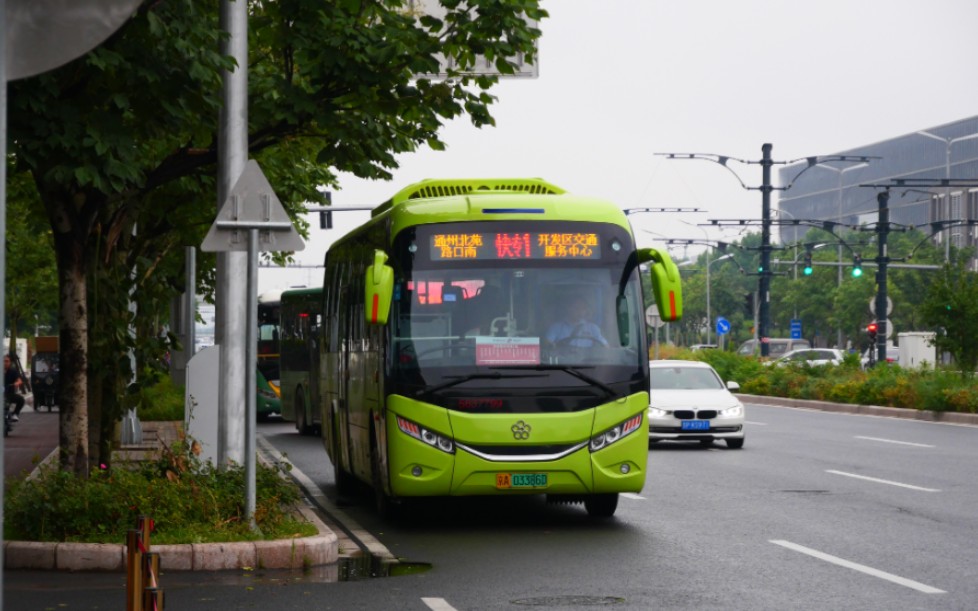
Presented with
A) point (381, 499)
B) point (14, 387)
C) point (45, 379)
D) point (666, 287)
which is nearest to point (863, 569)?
point (666, 287)

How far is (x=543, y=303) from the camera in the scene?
46.9 feet

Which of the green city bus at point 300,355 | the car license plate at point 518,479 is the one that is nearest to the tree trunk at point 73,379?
the car license plate at point 518,479

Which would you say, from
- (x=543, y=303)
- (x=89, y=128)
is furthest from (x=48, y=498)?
(x=543, y=303)

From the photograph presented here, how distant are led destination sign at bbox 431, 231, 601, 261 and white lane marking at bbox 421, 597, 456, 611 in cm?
495

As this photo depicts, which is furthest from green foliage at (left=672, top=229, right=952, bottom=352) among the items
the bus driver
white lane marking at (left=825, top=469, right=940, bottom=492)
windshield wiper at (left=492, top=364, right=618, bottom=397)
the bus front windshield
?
windshield wiper at (left=492, top=364, right=618, bottom=397)

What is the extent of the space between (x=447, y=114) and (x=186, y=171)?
2.70 metres

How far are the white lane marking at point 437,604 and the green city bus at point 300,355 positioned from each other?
61.9ft

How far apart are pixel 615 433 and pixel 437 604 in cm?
465

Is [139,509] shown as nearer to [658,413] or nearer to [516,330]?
[516,330]

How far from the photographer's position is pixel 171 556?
11141 mm

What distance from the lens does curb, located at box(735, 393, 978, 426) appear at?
34.3 meters

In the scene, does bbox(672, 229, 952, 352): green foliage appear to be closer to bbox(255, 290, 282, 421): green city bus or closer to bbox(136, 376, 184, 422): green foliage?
bbox(255, 290, 282, 421): green city bus

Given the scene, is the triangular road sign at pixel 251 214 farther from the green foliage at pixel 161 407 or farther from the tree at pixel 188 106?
the green foliage at pixel 161 407

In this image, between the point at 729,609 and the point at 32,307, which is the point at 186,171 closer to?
the point at 729,609
